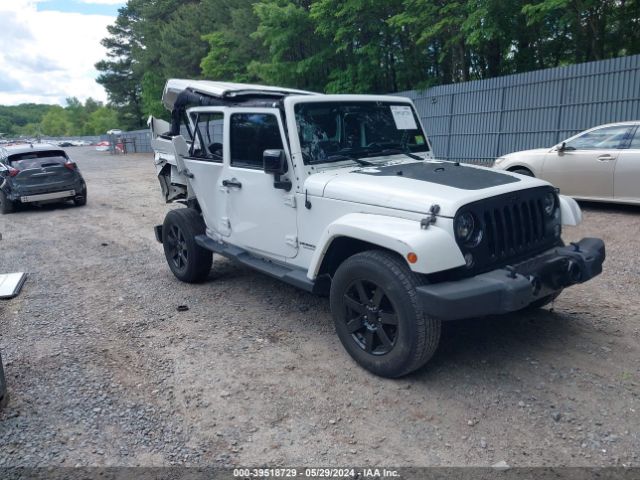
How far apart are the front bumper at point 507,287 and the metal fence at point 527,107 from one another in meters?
8.95

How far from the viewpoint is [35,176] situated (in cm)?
1212

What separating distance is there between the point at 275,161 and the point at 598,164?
243 inches

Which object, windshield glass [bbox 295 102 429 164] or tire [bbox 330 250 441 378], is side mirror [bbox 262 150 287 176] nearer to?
windshield glass [bbox 295 102 429 164]

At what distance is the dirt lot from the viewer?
299cm

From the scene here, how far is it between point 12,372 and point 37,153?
396 inches

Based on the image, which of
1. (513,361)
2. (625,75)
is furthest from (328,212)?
(625,75)

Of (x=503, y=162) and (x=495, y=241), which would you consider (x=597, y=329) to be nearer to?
(x=495, y=241)

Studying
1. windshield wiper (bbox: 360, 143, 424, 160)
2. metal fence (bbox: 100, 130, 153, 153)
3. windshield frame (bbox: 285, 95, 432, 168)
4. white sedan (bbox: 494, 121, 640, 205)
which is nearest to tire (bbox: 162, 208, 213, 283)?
windshield frame (bbox: 285, 95, 432, 168)

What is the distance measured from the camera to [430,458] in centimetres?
287

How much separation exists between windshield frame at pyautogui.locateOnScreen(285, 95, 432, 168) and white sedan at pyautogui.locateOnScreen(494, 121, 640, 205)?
441 cm

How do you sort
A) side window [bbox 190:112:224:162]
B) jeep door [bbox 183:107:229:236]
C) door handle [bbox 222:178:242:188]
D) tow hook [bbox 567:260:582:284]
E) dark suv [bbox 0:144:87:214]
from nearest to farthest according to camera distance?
tow hook [bbox 567:260:582:284]
door handle [bbox 222:178:242:188]
jeep door [bbox 183:107:229:236]
side window [bbox 190:112:224:162]
dark suv [bbox 0:144:87:214]

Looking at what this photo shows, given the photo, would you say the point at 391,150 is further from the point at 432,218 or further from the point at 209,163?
the point at 209,163

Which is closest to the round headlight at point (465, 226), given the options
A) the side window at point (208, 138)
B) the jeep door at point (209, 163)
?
the jeep door at point (209, 163)

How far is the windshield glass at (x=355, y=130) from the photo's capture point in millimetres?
4422
